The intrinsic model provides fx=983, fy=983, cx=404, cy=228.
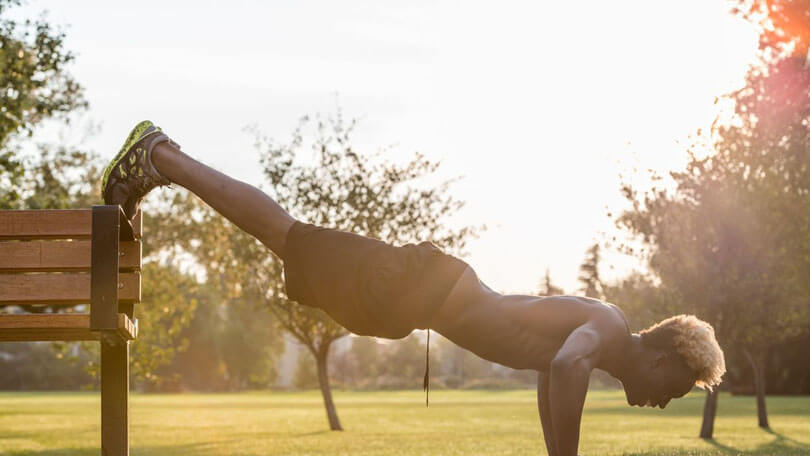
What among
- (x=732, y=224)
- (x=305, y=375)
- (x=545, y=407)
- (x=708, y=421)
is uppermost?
(x=732, y=224)

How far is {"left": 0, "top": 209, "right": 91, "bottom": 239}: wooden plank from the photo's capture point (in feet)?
17.5

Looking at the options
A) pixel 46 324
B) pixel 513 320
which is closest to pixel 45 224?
pixel 46 324

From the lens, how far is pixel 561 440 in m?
5.35

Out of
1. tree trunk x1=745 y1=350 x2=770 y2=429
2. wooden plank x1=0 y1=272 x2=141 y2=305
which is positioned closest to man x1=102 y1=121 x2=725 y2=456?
wooden plank x1=0 y1=272 x2=141 y2=305

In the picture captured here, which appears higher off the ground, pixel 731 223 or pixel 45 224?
pixel 731 223

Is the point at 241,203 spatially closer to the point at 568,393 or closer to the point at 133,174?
the point at 133,174

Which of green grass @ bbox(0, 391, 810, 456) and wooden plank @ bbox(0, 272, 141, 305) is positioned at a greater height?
wooden plank @ bbox(0, 272, 141, 305)

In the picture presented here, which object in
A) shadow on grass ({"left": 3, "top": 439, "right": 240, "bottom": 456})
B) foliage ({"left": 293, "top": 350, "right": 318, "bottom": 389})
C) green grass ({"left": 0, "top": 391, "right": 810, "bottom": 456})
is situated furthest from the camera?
foliage ({"left": 293, "top": 350, "right": 318, "bottom": 389})

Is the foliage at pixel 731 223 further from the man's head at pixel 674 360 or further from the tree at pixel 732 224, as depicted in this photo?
the man's head at pixel 674 360

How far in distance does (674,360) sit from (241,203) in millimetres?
2873

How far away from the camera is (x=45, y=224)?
5.35m

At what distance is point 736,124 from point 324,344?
13.7m

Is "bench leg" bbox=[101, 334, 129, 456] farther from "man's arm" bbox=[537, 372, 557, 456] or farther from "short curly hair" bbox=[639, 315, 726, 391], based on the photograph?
"short curly hair" bbox=[639, 315, 726, 391]

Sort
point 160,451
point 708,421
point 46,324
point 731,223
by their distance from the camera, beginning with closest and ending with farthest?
1. point 46,324
2. point 160,451
3. point 731,223
4. point 708,421
